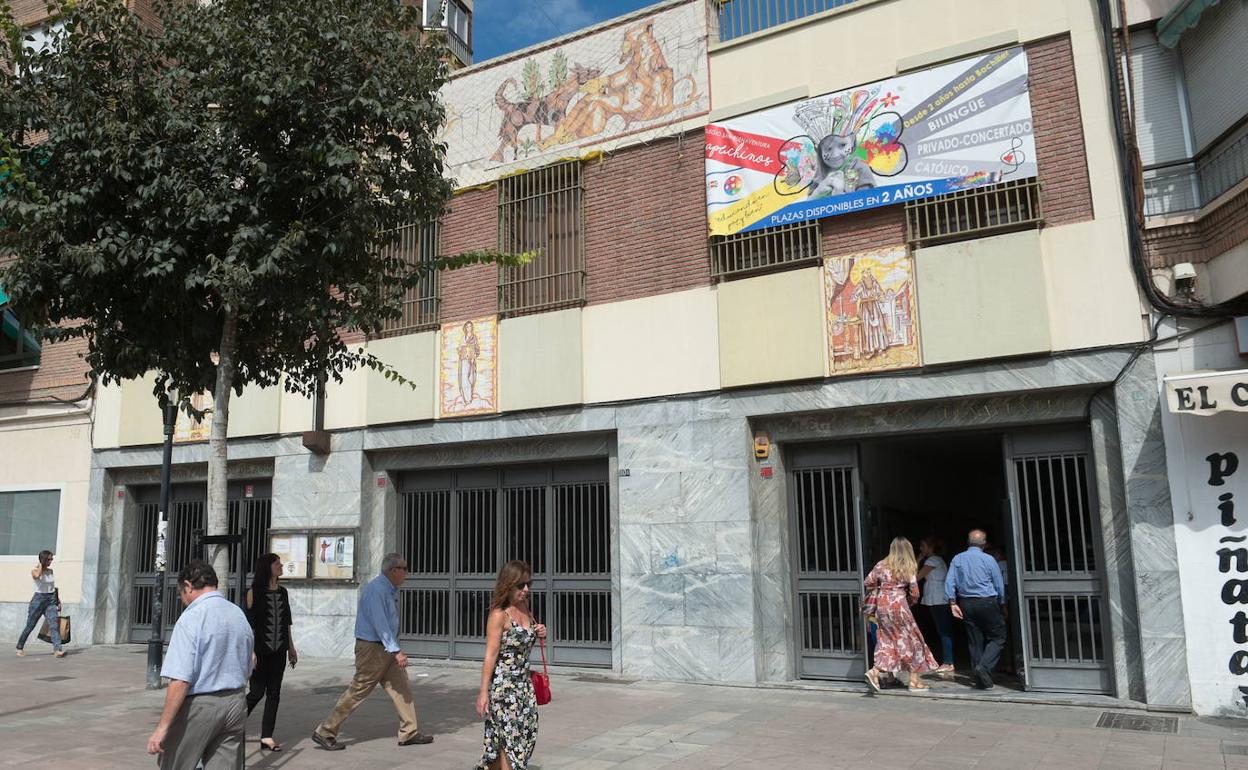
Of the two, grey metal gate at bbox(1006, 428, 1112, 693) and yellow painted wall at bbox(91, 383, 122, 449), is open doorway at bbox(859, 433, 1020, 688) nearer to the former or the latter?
grey metal gate at bbox(1006, 428, 1112, 693)

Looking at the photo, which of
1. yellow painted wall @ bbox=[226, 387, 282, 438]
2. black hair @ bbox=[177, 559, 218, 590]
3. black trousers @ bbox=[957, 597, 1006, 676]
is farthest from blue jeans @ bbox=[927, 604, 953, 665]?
yellow painted wall @ bbox=[226, 387, 282, 438]

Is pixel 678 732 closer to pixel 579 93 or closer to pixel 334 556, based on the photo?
pixel 334 556

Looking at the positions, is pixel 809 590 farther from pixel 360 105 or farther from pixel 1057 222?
pixel 360 105

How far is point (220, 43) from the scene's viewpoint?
7.93 meters

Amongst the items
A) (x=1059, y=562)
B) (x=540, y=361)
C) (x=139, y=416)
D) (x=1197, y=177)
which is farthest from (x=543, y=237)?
Result: (x=139, y=416)

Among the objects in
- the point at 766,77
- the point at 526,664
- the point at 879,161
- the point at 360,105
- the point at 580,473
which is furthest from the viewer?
the point at 580,473

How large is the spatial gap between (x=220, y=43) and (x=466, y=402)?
650 cm

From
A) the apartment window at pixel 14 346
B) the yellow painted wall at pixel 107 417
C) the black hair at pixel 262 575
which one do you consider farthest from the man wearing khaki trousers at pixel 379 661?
the apartment window at pixel 14 346

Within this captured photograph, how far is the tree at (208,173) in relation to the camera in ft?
25.1

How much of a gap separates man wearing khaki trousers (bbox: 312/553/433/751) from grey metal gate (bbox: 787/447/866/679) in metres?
4.97

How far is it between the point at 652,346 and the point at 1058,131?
5.28 m

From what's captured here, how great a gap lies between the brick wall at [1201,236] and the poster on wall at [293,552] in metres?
11.8

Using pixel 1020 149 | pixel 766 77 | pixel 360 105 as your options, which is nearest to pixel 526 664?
pixel 360 105

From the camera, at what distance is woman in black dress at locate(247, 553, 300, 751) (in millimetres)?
8039
